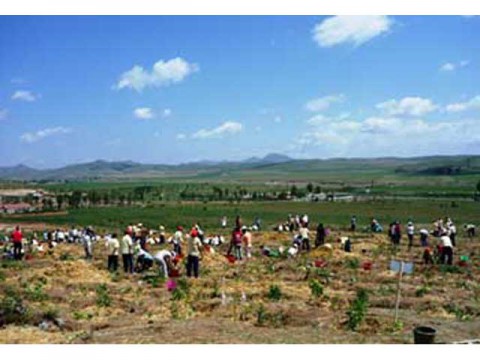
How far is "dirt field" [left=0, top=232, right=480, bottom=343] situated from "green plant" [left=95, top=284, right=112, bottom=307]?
34 mm

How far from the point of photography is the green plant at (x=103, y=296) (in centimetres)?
1275

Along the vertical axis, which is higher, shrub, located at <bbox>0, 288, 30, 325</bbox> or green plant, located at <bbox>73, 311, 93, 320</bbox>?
shrub, located at <bbox>0, 288, 30, 325</bbox>

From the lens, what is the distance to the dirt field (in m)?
10.4

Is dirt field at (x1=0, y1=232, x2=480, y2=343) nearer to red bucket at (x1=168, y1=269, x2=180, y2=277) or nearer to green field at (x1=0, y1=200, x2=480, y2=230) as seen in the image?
red bucket at (x1=168, y1=269, x2=180, y2=277)

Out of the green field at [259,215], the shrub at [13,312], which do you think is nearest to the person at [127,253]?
the shrub at [13,312]

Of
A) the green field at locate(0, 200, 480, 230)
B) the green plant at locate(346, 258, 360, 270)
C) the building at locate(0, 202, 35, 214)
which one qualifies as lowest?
the building at locate(0, 202, 35, 214)

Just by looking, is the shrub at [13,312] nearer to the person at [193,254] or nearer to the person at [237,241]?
the person at [193,254]

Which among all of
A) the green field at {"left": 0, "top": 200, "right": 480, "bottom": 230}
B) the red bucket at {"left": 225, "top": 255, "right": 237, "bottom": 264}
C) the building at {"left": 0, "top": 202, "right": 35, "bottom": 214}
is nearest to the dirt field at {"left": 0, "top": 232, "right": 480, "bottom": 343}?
the red bucket at {"left": 225, "top": 255, "right": 237, "bottom": 264}

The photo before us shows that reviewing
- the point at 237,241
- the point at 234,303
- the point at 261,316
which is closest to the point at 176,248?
the point at 237,241

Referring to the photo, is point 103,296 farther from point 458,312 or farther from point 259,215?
point 259,215

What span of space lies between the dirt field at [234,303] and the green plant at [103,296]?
34mm

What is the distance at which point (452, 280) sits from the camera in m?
16.4
